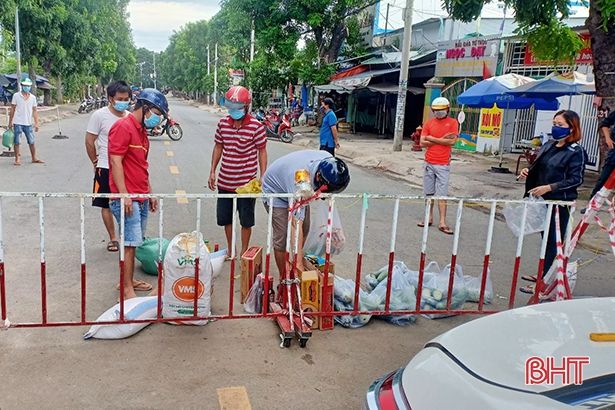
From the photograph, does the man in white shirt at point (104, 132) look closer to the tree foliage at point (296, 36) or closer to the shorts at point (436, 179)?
the shorts at point (436, 179)

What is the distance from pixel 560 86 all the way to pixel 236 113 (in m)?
8.40

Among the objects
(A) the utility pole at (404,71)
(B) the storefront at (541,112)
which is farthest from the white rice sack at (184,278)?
(A) the utility pole at (404,71)

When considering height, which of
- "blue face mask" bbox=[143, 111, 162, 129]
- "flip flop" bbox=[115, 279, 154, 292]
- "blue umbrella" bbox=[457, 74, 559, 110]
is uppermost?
"blue umbrella" bbox=[457, 74, 559, 110]

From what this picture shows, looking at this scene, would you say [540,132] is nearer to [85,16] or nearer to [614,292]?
[614,292]

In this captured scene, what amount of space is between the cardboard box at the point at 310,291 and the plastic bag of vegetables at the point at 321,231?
316mm

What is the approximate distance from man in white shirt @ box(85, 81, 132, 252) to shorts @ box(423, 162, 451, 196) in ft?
13.1

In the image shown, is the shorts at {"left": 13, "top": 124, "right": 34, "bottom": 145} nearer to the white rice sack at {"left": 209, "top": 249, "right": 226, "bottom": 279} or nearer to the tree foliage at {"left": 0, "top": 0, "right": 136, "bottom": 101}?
the tree foliage at {"left": 0, "top": 0, "right": 136, "bottom": 101}

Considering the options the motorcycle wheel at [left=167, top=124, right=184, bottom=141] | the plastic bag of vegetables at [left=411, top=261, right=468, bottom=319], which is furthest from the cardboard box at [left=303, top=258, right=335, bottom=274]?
the motorcycle wheel at [left=167, top=124, right=184, bottom=141]

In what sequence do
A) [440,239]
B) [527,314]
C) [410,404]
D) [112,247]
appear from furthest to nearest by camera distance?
[440,239] → [112,247] → [527,314] → [410,404]

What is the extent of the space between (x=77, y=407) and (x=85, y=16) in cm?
3254

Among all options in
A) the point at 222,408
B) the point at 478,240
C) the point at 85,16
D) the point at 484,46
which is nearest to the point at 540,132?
the point at 484,46

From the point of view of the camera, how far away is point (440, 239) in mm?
7148

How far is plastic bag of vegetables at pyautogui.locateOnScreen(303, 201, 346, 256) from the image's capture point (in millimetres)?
4242

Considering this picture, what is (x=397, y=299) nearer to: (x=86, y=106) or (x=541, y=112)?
(x=541, y=112)
